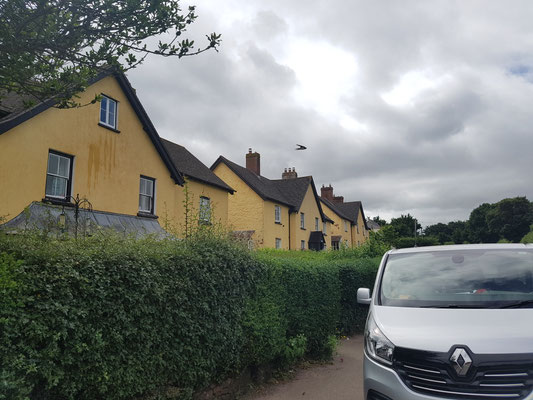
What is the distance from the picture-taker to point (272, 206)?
106 feet

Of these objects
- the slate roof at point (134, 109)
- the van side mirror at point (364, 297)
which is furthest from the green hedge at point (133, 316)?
the slate roof at point (134, 109)

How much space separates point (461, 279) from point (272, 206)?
2758cm

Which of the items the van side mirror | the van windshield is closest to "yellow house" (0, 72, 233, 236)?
the van side mirror

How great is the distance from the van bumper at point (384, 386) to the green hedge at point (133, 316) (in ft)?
7.63

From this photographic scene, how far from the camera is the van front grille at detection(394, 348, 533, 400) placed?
3320 millimetres

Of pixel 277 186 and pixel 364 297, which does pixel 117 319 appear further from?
pixel 277 186

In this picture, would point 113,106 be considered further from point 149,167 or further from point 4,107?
point 4,107

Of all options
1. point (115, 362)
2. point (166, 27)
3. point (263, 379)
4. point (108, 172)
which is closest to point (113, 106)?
point (108, 172)

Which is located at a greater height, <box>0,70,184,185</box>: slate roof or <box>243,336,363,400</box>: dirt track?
<box>0,70,184,185</box>: slate roof

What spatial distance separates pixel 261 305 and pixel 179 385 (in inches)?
83.2

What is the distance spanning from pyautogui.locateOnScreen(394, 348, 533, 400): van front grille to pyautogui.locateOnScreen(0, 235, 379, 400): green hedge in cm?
280

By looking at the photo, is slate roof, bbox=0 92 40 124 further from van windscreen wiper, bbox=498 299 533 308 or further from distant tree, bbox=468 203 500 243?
distant tree, bbox=468 203 500 243

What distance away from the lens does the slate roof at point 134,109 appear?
467 inches

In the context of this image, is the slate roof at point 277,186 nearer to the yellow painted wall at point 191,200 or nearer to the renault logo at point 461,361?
the yellow painted wall at point 191,200
